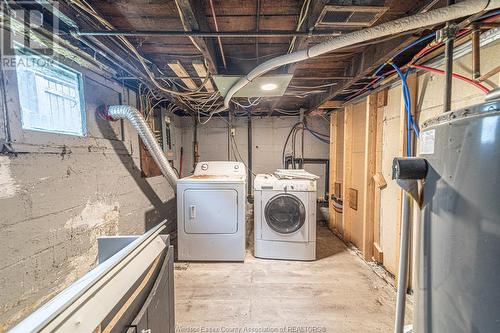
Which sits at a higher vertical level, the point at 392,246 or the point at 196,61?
the point at 196,61

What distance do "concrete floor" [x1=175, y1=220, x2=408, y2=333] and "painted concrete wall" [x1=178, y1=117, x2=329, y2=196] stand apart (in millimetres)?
2029

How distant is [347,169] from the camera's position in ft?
9.93

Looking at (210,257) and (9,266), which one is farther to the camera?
(210,257)

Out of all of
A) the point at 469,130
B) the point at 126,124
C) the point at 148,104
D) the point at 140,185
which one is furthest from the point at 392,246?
the point at 148,104

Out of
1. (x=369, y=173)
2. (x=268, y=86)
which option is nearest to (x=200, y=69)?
(x=268, y=86)

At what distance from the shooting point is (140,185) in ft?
8.64

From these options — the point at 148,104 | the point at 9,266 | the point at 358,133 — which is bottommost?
the point at 9,266

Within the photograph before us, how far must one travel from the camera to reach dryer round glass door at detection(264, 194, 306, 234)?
101 inches

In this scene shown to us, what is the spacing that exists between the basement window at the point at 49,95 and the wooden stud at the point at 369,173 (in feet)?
9.48

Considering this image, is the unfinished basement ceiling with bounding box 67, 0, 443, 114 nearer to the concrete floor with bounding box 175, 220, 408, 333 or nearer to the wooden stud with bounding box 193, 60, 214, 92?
the wooden stud with bounding box 193, 60, 214, 92

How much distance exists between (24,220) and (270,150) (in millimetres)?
3450

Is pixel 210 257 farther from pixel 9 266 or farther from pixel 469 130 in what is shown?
pixel 469 130

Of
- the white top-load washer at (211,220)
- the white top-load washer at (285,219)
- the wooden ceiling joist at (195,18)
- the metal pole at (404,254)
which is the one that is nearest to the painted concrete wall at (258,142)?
the white top-load washer at (285,219)

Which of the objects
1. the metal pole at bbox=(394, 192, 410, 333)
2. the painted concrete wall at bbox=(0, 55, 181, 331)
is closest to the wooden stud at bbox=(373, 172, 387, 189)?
the metal pole at bbox=(394, 192, 410, 333)
